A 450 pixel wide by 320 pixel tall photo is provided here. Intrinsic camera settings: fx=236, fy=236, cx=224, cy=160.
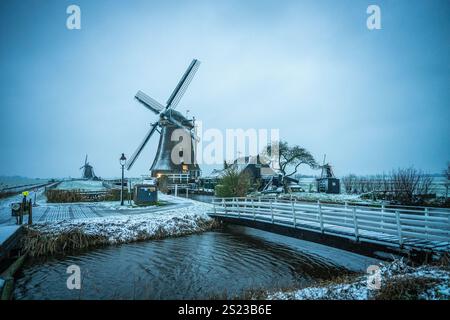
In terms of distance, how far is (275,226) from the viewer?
464 inches

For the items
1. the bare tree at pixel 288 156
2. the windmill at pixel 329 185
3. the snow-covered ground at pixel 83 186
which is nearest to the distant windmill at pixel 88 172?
the snow-covered ground at pixel 83 186

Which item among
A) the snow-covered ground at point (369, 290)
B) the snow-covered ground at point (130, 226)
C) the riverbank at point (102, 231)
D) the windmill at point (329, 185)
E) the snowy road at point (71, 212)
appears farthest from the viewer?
the windmill at point (329, 185)

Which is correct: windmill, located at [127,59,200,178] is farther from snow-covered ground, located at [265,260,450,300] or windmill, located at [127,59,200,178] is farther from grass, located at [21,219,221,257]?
snow-covered ground, located at [265,260,450,300]

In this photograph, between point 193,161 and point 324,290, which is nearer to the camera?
point 324,290

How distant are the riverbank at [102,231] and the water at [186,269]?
0.79m

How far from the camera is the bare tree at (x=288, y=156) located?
42250 mm

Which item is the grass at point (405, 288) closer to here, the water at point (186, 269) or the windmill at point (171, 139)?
the water at point (186, 269)

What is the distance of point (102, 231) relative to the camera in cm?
1105

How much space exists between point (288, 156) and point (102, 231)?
36381 millimetres

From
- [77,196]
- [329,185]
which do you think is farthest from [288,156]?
[77,196]
